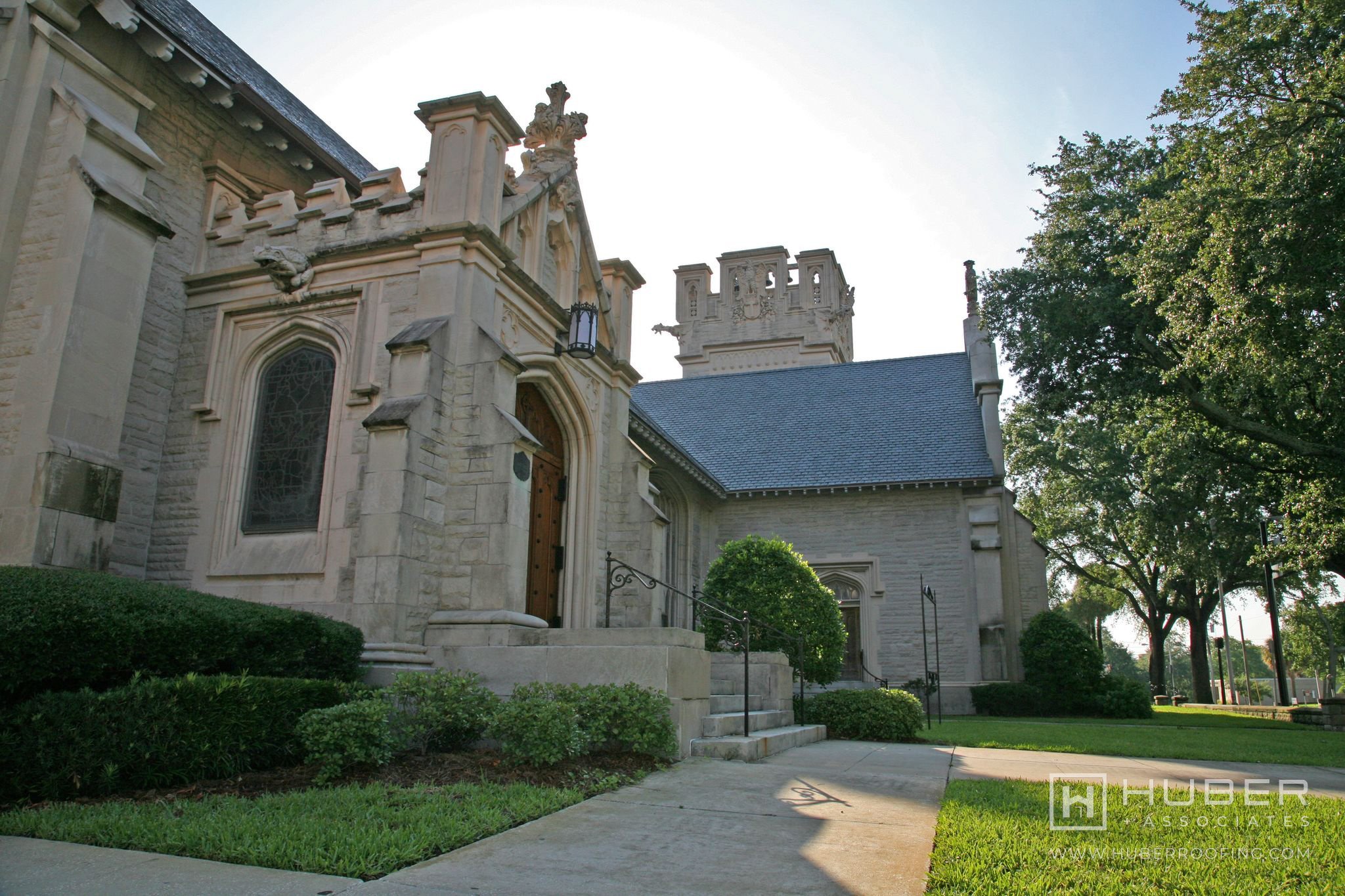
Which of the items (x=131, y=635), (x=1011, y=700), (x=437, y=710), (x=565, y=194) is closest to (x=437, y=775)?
(x=437, y=710)

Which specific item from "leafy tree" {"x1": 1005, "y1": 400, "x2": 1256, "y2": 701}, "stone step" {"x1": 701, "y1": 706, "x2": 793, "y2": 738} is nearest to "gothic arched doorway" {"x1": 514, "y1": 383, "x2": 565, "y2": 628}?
"stone step" {"x1": 701, "y1": 706, "x2": 793, "y2": 738}

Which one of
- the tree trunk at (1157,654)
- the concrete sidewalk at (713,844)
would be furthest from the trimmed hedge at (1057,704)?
the tree trunk at (1157,654)

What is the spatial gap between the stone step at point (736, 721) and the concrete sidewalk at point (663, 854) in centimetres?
150

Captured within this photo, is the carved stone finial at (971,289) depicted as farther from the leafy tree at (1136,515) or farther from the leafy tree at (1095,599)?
the leafy tree at (1095,599)

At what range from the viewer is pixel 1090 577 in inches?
1578

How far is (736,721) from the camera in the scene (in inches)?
384

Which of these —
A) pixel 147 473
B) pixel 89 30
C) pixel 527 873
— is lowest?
pixel 527 873

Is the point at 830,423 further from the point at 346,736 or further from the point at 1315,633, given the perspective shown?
the point at 1315,633

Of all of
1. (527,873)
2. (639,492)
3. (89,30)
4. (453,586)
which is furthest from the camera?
(639,492)

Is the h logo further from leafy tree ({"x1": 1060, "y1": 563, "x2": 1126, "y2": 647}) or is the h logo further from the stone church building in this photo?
leafy tree ({"x1": 1060, "y1": 563, "x2": 1126, "y2": 647})

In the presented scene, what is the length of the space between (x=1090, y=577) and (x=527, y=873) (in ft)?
135

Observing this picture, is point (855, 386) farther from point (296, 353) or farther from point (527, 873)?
point (527, 873)

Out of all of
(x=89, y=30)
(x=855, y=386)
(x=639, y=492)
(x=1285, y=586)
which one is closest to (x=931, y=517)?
(x=855, y=386)

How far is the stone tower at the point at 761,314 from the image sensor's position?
43656 mm
